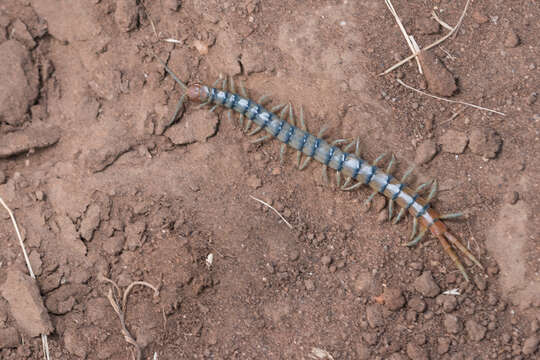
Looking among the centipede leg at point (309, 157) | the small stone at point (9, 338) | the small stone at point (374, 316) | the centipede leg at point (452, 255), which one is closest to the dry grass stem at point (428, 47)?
the centipede leg at point (309, 157)

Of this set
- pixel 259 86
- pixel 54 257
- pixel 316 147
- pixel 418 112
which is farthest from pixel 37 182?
pixel 418 112

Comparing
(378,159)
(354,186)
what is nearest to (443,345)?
(354,186)

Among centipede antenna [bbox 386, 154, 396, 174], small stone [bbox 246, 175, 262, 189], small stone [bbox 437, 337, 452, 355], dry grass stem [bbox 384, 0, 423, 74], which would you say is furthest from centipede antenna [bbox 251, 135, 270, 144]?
small stone [bbox 437, 337, 452, 355]

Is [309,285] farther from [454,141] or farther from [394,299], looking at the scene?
[454,141]

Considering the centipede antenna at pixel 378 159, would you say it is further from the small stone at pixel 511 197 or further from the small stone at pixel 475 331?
the small stone at pixel 475 331

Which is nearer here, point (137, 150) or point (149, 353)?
point (149, 353)

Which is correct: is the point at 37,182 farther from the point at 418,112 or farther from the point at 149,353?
the point at 418,112
